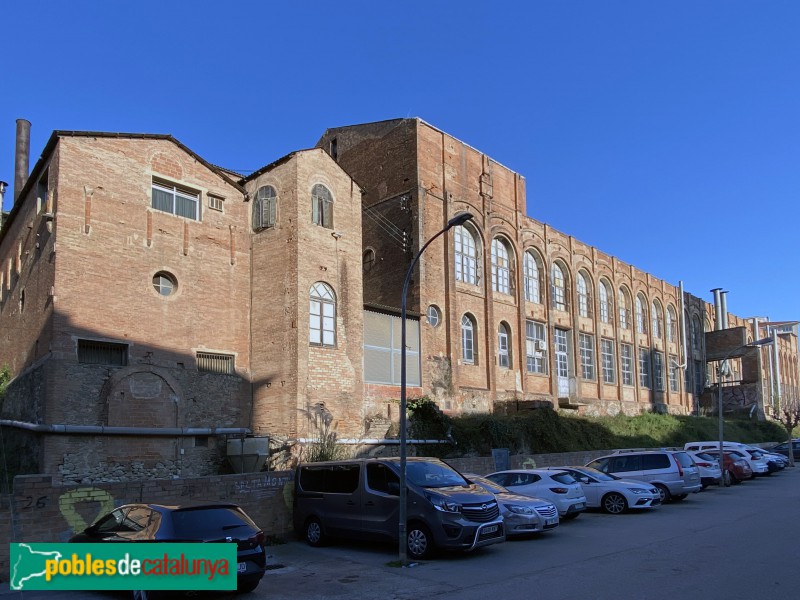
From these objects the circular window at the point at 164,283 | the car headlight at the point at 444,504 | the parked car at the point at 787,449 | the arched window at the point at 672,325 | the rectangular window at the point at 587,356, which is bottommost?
the parked car at the point at 787,449

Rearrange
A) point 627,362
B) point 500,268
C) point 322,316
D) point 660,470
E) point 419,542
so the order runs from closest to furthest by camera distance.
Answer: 1. point 419,542
2. point 660,470
3. point 322,316
4. point 500,268
5. point 627,362

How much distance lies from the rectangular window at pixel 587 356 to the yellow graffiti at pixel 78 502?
114ft

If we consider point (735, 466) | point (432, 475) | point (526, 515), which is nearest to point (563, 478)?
point (526, 515)

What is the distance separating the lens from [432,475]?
45.3 feet

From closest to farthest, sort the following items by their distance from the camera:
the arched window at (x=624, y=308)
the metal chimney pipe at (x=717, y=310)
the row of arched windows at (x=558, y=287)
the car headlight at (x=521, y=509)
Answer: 1. the car headlight at (x=521, y=509)
2. the row of arched windows at (x=558, y=287)
3. the arched window at (x=624, y=308)
4. the metal chimney pipe at (x=717, y=310)

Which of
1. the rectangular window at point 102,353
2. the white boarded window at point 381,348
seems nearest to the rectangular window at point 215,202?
the rectangular window at point 102,353

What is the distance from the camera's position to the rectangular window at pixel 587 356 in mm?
43103

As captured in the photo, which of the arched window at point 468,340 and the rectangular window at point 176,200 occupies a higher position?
the rectangular window at point 176,200

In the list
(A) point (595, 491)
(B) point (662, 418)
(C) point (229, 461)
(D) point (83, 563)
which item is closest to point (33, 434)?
(C) point (229, 461)

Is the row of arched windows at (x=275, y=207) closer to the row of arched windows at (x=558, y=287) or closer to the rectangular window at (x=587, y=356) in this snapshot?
the row of arched windows at (x=558, y=287)

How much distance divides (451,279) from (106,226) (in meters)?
16.3

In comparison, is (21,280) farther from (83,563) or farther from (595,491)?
(595,491)

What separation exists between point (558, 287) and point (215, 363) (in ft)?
82.6

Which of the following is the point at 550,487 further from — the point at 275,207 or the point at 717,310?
the point at 717,310
